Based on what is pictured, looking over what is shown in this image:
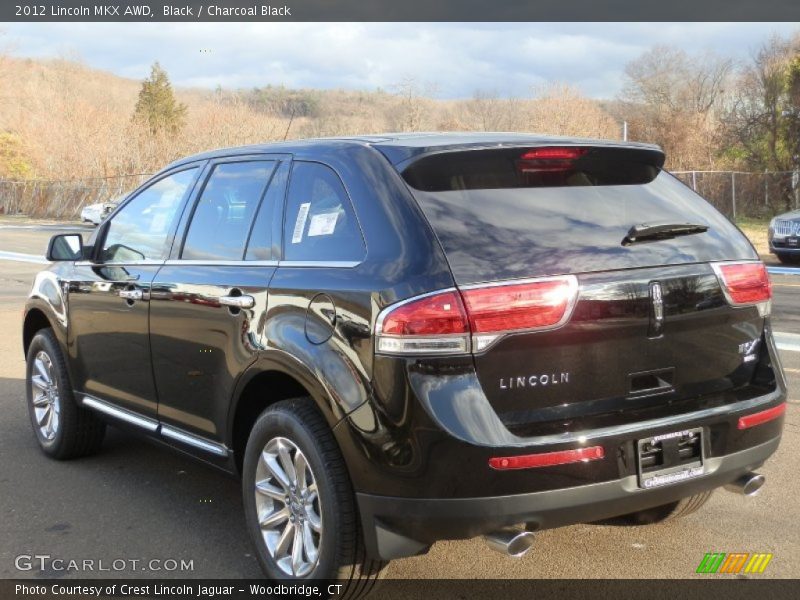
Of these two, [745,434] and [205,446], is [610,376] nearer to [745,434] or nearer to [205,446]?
[745,434]

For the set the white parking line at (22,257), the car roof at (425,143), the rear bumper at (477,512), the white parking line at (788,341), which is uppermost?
the car roof at (425,143)

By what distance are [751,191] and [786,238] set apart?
1390 centimetres

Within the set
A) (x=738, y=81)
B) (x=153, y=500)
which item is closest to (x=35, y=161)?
(x=738, y=81)

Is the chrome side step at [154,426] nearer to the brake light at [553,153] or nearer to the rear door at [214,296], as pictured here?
the rear door at [214,296]

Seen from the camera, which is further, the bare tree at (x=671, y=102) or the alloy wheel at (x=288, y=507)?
the bare tree at (x=671, y=102)

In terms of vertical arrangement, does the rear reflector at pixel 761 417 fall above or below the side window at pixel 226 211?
below

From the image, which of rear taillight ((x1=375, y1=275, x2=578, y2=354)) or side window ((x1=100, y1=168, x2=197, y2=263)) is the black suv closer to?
rear taillight ((x1=375, y1=275, x2=578, y2=354))

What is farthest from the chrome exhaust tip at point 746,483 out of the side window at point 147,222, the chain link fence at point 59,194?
the chain link fence at point 59,194

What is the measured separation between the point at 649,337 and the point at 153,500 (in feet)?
9.34

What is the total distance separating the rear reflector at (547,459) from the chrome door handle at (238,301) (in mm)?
1305

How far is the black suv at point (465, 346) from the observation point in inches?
115

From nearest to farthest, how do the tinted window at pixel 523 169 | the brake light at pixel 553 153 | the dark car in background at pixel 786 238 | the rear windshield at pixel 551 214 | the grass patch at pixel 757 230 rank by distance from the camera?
the rear windshield at pixel 551 214, the tinted window at pixel 523 169, the brake light at pixel 553 153, the dark car in background at pixel 786 238, the grass patch at pixel 757 230

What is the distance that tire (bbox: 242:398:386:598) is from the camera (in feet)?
10.2

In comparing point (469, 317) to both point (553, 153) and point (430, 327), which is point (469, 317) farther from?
point (553, 153)
